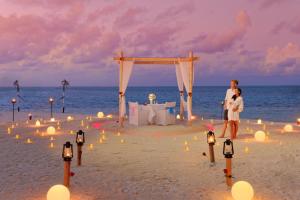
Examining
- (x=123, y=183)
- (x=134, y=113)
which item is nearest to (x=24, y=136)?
(x=134, y=113)

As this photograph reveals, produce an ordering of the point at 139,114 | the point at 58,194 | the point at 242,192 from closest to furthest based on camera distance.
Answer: the point at 58,194, the point at 242,192, the point at 139,114

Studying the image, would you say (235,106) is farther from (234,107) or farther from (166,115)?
(166,115)

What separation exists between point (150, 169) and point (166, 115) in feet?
24.7

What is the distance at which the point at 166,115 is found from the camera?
15984 millimetres

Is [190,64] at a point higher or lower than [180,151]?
higher

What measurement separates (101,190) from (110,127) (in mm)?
9042

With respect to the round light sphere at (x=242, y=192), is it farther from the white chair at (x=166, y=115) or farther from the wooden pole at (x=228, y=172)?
the white chair at (x=166, y=115)

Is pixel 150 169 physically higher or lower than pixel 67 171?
lower

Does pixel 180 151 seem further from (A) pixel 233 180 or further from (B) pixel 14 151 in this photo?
(B) pixel 14 151

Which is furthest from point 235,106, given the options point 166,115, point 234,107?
point 166,115

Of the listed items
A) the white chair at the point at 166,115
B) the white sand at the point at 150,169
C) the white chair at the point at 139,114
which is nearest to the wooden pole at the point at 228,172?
the white sand at the point at 150,169

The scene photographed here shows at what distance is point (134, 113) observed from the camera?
636 inches

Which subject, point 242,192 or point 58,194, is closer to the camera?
point 58,194

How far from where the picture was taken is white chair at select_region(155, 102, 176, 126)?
16.0 meters
